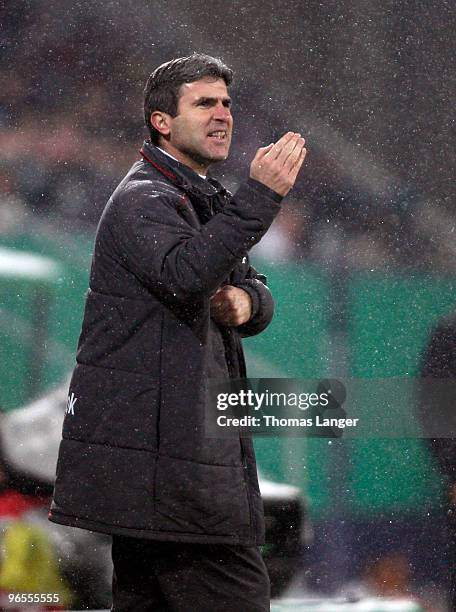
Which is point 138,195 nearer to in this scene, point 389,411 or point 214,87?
point 214,87

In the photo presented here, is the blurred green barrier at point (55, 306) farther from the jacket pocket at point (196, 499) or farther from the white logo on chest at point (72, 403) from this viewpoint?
the jacket pocket at point (196, 499)

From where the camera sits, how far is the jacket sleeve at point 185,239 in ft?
4.57

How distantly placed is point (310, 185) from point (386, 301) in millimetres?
340

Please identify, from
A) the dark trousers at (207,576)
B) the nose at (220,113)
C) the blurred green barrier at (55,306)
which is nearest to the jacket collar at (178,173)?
the nose at (220,113)

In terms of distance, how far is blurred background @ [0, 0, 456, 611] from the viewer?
8.23 ft

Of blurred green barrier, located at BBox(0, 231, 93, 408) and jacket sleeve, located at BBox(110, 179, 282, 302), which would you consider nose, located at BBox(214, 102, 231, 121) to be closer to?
jacket sleeve, located at BBox(110, 179, 282, 302)

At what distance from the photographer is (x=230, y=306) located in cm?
154

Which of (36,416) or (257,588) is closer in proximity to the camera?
(257,588)

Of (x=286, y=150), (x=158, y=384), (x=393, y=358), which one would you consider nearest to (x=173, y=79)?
A: (x=286, y=150)

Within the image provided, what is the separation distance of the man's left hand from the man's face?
8.1 inches

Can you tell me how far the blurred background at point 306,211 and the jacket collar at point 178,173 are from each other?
38.5 inches

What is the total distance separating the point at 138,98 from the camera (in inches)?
101

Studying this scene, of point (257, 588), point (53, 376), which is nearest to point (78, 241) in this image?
point (53, 376)

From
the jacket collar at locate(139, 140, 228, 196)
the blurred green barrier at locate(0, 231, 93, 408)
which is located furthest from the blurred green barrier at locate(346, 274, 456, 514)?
the jacket collar at locate(139, 140, 228, 196)
